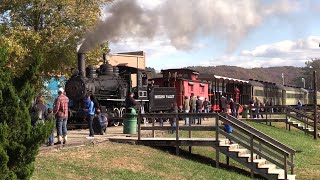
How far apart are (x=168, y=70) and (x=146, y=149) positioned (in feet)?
65.6

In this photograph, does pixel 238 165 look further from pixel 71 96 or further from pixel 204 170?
pixel 71 96

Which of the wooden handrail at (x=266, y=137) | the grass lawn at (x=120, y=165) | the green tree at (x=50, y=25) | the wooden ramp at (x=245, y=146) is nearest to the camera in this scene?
the grass lawn at (x=120, y=165)

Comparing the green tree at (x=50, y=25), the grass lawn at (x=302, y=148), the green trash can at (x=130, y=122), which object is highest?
the green tree at (x=50, y=25)

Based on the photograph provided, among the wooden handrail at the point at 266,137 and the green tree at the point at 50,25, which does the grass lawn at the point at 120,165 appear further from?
the green tree at the point at 50,25

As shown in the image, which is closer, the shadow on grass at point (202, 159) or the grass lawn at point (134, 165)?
the grass lawn at point (134, 165)

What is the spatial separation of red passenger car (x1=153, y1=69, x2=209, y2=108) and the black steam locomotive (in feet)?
7.25

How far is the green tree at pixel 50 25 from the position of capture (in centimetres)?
2127

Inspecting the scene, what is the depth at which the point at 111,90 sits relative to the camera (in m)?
24.5

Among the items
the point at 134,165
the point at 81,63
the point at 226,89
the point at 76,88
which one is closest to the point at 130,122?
the point at 134,165

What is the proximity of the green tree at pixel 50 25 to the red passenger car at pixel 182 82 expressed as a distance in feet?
30.8

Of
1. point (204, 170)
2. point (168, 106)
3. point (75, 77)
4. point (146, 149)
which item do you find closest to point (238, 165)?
point (204, 170)

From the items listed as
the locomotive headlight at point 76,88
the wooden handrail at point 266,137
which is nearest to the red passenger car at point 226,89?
the locomotive headlight at point 76,88

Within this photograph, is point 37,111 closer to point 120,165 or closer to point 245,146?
point 120,165

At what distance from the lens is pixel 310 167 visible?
1756cm
